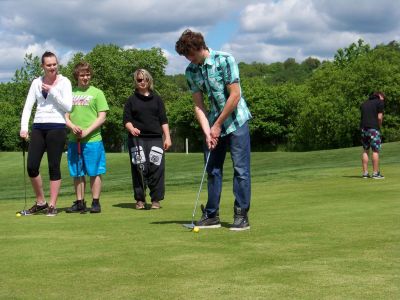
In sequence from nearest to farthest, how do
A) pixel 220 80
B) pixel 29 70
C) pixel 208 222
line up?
pixel 220 80 < pixel 208 222 < pixel 29 70

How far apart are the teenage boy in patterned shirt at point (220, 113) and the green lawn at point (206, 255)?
32cm

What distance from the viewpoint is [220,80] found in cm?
633

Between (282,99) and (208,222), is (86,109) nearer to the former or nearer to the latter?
(208,222)

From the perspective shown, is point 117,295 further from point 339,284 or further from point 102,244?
point 102,244

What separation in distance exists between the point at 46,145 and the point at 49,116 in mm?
406

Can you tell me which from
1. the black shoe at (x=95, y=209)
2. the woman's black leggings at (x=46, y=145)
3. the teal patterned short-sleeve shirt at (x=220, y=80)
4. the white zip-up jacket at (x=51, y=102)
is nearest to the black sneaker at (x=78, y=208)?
the black shoe at (x=95, y=209)

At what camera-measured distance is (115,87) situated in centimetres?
7544

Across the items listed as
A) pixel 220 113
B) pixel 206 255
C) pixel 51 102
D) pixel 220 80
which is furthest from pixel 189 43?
pixel 51 102

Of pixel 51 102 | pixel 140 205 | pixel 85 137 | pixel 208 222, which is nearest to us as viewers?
pixel 208 222

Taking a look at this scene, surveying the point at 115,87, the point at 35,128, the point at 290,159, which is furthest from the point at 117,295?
the point at 115,87

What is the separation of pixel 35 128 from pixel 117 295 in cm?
480

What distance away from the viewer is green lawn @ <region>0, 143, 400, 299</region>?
373 cm

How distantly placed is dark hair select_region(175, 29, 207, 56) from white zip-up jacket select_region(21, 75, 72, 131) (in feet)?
6.97

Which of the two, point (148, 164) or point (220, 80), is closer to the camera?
point (220, 80)
